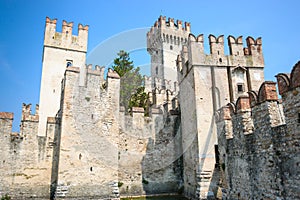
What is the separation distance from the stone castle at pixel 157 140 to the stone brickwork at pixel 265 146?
2.3 inches

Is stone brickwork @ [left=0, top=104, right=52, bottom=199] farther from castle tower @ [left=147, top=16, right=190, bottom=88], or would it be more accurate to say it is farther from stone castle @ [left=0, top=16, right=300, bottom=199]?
castle tower @ [left=147, top=16, right=190, bottom=88]

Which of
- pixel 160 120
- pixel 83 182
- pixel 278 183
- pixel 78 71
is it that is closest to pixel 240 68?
pixel 160 120

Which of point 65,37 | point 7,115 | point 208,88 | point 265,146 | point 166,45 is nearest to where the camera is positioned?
point 265,146

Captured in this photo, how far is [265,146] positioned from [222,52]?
825 cm

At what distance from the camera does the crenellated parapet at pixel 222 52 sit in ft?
45.8

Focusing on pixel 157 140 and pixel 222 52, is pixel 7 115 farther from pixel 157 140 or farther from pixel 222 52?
pixel 222 52

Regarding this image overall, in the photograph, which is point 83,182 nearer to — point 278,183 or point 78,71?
point 78,71

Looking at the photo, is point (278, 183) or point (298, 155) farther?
point (278, 183)

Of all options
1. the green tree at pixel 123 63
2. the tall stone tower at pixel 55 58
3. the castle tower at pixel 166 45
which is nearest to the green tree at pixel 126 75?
the green tree at pixel 123 63

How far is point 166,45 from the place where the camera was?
46.7m

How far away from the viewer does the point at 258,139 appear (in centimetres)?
794

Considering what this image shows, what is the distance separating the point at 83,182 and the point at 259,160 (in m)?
9.24

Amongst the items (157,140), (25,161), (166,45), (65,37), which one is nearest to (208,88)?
(157,140)

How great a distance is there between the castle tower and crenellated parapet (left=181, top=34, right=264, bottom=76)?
98.7ft
